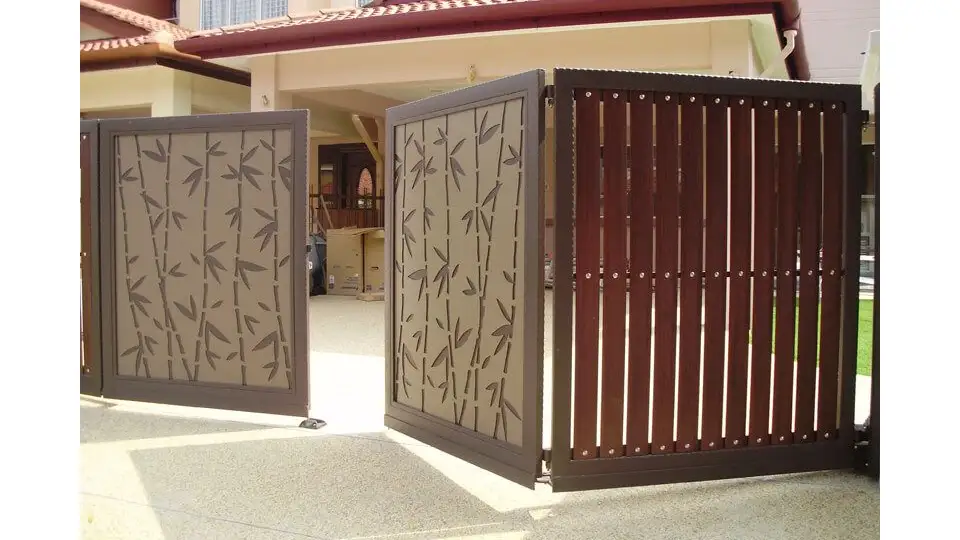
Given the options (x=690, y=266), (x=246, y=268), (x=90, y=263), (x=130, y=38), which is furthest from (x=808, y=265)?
(x=130, y=38)

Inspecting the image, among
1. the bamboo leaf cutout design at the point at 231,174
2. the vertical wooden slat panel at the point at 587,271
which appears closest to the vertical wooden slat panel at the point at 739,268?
the vertical wooden slat panel at the point at 587,271

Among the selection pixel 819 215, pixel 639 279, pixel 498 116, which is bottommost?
pixel 639 279

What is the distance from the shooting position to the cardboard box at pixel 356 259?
11.5 metres

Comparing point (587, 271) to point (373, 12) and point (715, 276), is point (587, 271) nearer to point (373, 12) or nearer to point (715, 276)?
point (715, 276)

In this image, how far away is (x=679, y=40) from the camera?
8.23 m

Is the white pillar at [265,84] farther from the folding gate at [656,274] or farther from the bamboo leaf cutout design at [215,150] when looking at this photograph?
the folding gate at [656,274]

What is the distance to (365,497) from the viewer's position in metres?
3.55

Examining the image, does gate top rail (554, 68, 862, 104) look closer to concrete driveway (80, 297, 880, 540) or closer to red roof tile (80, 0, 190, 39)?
concrete driveway (80, 297, 880, 540)

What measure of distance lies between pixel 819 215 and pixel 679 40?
4976 mm

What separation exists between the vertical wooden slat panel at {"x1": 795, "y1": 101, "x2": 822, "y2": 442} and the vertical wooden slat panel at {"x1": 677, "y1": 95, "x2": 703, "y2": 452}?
1.78 feet
